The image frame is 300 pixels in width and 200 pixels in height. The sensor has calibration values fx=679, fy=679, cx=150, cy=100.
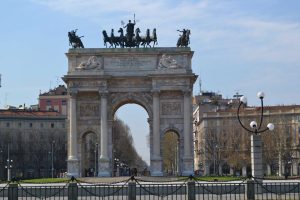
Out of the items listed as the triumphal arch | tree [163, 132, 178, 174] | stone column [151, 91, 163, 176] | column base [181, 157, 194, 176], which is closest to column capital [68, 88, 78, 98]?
the triumphal arch

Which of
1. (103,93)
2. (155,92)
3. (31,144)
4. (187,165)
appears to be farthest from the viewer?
(31,144)

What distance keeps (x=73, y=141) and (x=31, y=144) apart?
5448 centimetres

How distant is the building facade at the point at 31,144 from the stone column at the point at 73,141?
4859 cm

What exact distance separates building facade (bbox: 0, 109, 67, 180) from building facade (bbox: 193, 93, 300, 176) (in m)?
27.8

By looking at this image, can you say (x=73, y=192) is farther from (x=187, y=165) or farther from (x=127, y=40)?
(x=127, y=40)

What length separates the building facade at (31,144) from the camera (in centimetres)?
12606

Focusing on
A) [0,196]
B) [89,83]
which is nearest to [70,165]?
[89,83]

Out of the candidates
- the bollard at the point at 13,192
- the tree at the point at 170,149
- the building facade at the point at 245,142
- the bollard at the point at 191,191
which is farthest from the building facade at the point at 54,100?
the bollard at the point at 191,191

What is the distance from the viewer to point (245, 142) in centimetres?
10488

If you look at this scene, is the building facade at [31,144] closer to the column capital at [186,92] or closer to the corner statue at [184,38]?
the corner statue at [184,38]

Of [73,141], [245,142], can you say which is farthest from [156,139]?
[245,142]

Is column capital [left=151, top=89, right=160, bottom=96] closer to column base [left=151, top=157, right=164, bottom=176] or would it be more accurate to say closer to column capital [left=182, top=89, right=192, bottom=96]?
column capital [left=182, top=89, right=192, bottom=96]

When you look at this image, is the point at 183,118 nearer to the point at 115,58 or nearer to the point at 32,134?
the point at 115,58

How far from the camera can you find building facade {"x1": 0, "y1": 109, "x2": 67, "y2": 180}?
12606 centimetres
